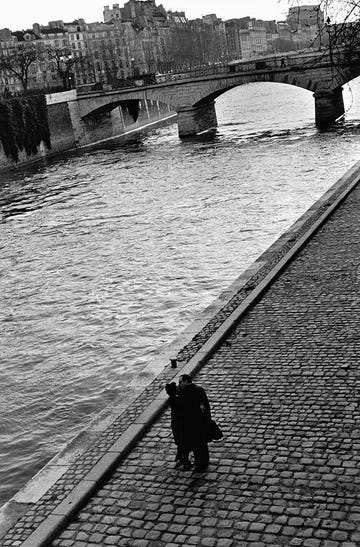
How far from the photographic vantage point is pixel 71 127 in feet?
208

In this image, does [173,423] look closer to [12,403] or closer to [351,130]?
[12,403]

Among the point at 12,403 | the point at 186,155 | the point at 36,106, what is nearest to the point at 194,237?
the point at 12,403

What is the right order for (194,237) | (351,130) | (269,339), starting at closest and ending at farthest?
1. (269,339)
2. (194,237)
3. (351,130)

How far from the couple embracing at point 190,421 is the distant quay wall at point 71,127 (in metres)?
45.2

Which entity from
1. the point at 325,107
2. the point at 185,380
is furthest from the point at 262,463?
the point at 325,107

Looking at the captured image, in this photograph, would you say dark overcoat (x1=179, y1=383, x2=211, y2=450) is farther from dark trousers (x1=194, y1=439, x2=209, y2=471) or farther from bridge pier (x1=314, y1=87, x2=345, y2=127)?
bridge pier (x1=314, y1=87, x2=345, y2=127)

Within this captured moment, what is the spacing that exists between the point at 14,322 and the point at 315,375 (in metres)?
9.48

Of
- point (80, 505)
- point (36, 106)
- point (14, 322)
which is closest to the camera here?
point (80, 505)

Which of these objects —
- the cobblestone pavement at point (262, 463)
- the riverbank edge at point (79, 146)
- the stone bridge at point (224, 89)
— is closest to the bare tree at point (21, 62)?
the riverbank edge at point (79, 146)

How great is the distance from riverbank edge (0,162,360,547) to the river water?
4.62 ft

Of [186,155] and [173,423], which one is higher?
[173,423]

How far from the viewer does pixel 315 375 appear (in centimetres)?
1077

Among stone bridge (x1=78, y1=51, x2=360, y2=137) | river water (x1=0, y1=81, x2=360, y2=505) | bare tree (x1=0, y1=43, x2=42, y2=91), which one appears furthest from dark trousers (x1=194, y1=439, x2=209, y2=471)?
bare tree (x1=0, y1=43, x2=42, y2=91)

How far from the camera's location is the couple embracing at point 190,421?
28.1ft
